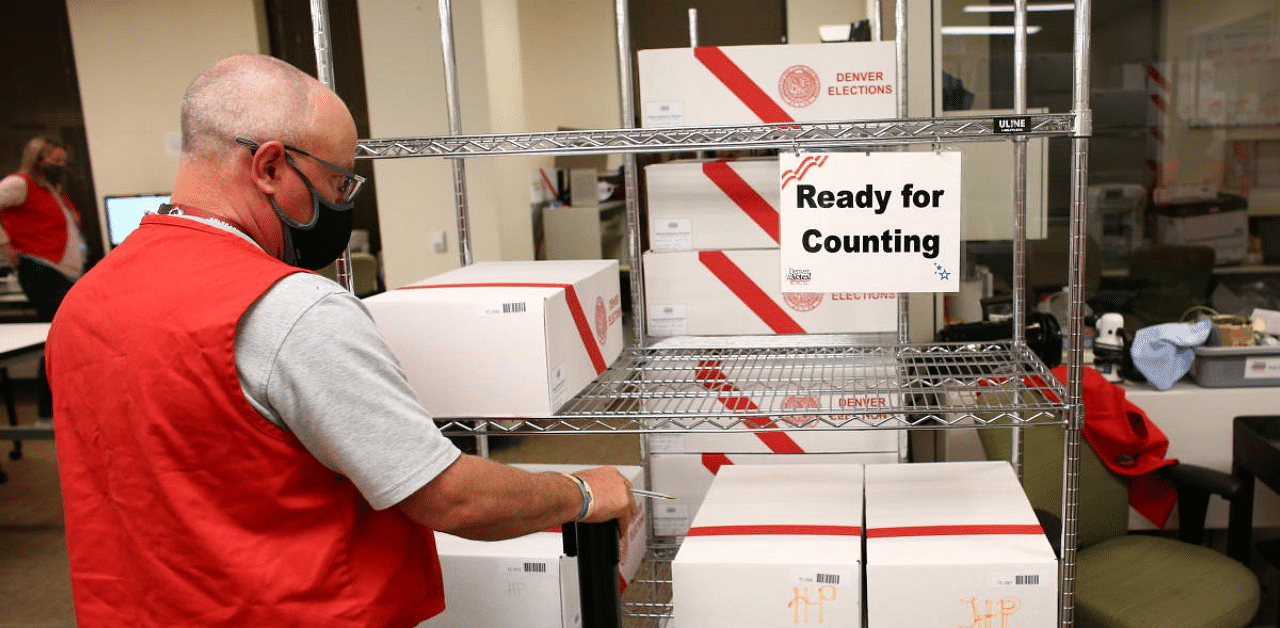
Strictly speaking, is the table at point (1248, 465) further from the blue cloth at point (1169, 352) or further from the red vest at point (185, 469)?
the red vest at point (185, 469)

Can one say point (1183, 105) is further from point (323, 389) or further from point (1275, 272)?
point (323, 389)

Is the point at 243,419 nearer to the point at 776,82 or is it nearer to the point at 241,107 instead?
the point at 241,107

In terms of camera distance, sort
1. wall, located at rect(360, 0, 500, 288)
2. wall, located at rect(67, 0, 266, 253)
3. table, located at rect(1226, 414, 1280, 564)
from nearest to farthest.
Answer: table, located at rect(1226, 414, 1280, 564)
wall, located at rect(360, 0, 500, 288)
wall, located at rect(67, 0, 266, 253)

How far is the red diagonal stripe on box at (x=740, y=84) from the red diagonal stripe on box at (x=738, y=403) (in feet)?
1.76

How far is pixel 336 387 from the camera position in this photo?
105 cm

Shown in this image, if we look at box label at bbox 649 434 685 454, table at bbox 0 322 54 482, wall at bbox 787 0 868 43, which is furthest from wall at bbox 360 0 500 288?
box label at bbox 649 434 685 454

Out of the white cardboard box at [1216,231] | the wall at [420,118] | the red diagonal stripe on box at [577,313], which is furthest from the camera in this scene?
the wall at [420,118]

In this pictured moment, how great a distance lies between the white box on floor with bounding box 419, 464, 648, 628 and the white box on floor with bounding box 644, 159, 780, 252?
762mm

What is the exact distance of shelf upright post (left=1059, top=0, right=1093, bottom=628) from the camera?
1367 mm

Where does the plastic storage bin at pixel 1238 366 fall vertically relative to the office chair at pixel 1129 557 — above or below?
above

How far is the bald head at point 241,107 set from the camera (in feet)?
3.75

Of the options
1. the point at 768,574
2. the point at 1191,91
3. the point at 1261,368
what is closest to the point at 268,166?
the point at 768,574

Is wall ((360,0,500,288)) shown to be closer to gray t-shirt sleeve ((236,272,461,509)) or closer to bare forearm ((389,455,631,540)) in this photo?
bare forearm ((389,455,631,540))

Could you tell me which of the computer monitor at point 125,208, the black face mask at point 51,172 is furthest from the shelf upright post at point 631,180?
the computer monitor at point 125,208
